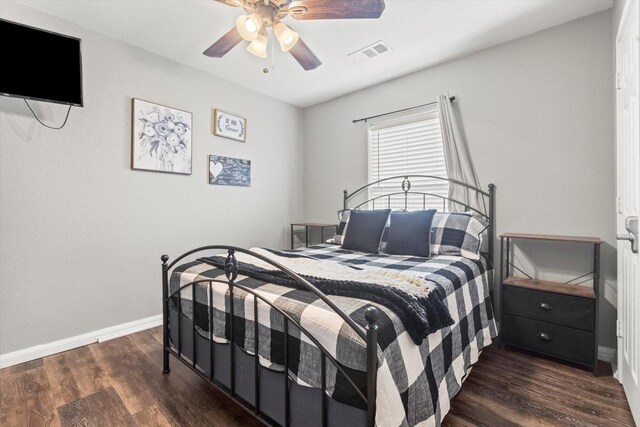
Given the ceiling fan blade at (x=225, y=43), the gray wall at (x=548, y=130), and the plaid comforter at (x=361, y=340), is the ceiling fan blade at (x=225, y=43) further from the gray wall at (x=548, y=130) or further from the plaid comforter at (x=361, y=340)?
Answer: the gray wall at (x=548, y=130)

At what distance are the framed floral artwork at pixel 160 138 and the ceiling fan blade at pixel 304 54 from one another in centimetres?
142

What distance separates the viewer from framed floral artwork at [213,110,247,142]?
3.29 meters

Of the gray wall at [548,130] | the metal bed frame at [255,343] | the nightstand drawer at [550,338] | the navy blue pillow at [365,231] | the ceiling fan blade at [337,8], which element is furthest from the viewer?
the navy blue pillow at [365,231]

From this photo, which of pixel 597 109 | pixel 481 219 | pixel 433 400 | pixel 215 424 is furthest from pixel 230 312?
pixel 597 109

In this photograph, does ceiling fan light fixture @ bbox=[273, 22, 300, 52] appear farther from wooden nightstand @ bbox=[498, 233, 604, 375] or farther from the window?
wooden nightstand @ bbox=[498, 233, 604, 375]

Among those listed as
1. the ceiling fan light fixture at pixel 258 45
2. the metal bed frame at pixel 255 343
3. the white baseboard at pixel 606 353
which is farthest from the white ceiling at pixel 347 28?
the white baseboard at pixel 606 353

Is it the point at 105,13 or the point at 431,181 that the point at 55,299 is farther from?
the point at 431,181

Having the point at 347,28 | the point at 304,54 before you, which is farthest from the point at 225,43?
the point at 347,28

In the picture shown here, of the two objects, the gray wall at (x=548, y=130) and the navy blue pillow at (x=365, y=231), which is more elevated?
the gray wall at (x=548, y=130)

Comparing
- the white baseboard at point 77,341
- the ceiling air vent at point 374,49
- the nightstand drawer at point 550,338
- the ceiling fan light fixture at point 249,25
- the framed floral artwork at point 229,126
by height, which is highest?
the ceiling air vent at point 374,49

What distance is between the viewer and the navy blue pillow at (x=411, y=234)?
7.84ft

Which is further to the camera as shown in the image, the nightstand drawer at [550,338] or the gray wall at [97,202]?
the gray wall at [97,202]

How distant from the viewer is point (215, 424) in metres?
1.50

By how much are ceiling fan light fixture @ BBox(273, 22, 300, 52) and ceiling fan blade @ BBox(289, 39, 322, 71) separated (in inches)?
3.8
